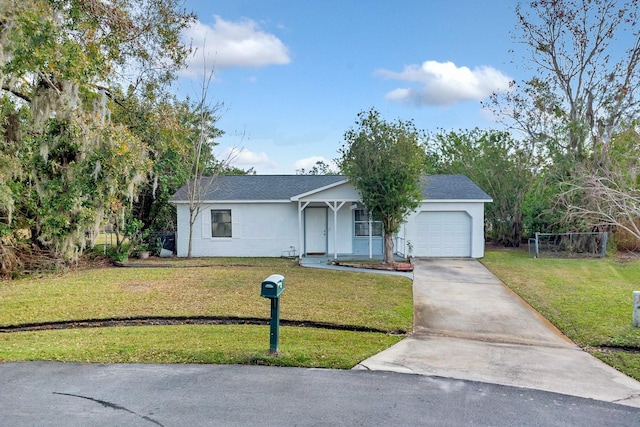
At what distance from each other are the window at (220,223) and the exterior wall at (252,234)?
15 centimetres

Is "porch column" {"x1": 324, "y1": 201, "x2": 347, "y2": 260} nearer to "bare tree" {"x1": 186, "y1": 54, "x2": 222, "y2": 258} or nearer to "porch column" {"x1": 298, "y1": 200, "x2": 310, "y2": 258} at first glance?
"porch column" {"x1": 298, "y1": 200, "x2": 310, "y2": 258}

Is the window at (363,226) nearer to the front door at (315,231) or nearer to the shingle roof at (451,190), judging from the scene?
the front door at (315,231)

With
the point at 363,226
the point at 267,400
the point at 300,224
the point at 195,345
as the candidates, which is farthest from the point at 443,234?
the point at 267,400

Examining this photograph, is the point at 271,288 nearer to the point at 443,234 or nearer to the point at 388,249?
the point at 388,249

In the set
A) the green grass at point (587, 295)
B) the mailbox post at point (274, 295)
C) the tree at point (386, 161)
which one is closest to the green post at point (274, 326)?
the mailbox post at point (274, 295)

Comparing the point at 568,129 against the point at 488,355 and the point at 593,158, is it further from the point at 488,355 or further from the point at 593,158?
the point at 488,355

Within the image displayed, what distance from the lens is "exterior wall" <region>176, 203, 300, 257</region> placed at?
16531 millimetres

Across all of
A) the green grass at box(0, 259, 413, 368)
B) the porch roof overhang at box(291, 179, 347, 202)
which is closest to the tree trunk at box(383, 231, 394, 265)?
the green grass at box(0, 259, 413, 368)

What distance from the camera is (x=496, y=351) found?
225 inches

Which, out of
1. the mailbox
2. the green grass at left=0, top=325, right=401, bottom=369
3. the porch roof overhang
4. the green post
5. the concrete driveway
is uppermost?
the porch roof overhang

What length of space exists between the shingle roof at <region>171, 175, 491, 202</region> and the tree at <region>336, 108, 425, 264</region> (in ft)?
10.8

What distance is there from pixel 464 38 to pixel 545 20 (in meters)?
6.52

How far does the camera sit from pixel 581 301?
887 cm

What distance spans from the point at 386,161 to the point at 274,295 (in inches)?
350
